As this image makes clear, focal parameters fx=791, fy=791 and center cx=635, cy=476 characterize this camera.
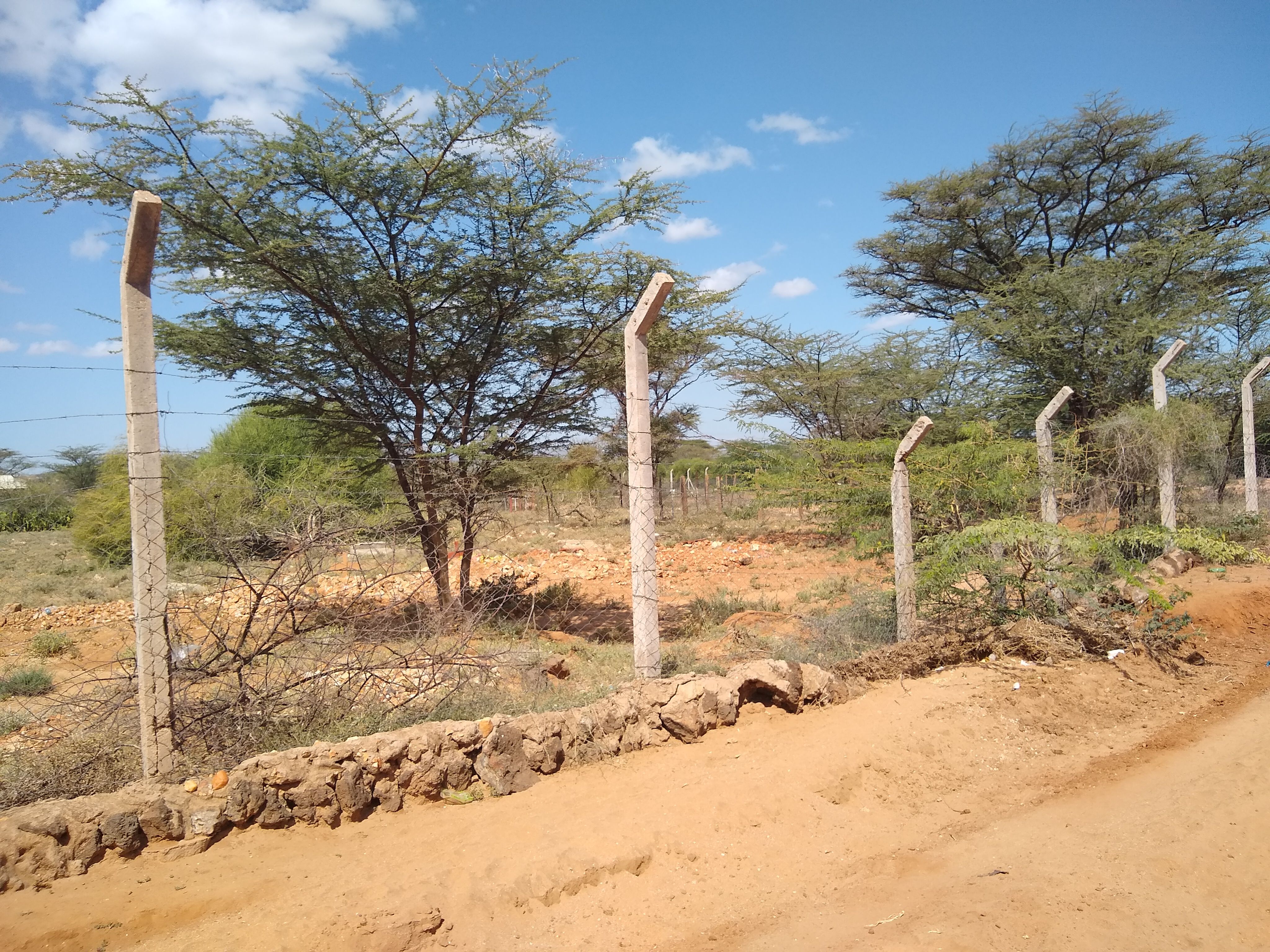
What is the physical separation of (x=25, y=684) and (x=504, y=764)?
17.7 ft

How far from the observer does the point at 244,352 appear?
8.69 metres

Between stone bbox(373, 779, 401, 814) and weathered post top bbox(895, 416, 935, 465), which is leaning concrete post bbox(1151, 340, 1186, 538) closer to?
weathered post top bbox(895, 416, 935, 465)

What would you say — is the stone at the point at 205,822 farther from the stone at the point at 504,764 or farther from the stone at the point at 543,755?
the stone at the point at 543,755

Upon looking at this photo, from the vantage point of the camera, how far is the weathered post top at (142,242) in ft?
12.6

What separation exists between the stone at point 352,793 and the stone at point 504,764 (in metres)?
0.62

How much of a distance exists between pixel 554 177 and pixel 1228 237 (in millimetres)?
12310

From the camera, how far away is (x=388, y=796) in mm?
4105

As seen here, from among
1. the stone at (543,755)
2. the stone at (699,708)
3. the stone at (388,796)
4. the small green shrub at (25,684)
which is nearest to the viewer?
the stone at (388,796)

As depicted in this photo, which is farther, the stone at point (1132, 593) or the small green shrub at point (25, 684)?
the stone at point (1132, 593)

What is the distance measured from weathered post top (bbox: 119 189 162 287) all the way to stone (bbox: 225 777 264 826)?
8.18 feet

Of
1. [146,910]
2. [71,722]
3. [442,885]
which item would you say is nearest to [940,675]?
[442,885]

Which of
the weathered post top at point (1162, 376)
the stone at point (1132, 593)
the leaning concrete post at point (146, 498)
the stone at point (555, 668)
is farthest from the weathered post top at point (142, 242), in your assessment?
the weathered post top at point (1162, 376)

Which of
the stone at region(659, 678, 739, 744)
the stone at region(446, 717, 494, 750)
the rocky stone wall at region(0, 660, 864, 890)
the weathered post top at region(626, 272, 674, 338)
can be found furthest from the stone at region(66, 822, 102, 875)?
the weathered post top at region(626, 272, 674, 338)

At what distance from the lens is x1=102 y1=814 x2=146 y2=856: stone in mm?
3477
